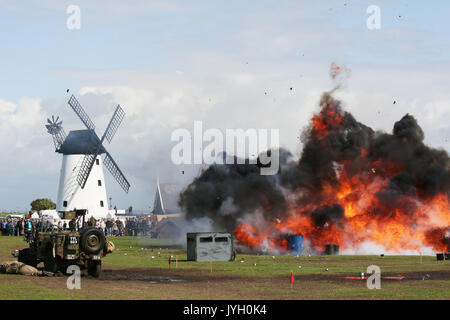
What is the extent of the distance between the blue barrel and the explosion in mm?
602

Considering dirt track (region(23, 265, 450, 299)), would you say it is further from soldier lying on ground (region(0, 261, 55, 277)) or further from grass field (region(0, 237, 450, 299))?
soldier lying on ground (region(0, 261, 55, 277))

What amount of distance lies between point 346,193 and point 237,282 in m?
30.9

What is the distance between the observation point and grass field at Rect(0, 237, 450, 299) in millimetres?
24141

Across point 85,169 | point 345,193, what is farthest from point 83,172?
point 345,193

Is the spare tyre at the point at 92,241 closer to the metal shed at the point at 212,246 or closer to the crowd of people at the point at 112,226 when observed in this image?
the metal shed at the point at 212,246

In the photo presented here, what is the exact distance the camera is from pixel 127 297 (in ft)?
76.3

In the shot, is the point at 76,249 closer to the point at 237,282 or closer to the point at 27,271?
the point at 27,271

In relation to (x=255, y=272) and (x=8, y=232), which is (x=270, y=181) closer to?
(x=255, y=272)

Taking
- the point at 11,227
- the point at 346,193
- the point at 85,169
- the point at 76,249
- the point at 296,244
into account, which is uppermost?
the point at 85,169

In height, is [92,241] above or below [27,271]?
above

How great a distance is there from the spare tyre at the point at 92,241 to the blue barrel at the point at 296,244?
2478cm

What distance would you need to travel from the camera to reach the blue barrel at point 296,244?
177 ft

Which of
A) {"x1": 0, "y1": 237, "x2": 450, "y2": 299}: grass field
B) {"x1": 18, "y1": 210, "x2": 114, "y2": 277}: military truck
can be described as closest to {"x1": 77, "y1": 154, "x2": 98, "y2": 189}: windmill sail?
{"x1": 0, "y1": 237, "x2": 450, "y2": 299}: grass field

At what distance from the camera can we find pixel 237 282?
29594mm
